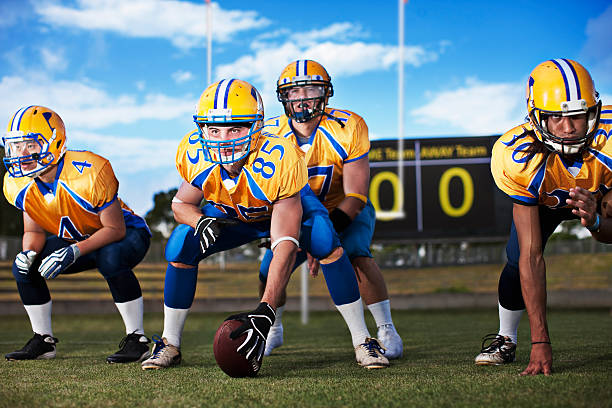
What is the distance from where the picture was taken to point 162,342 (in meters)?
2.77

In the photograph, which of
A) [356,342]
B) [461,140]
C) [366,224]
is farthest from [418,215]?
[356,342]

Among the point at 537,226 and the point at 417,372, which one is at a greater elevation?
the point at 537,226

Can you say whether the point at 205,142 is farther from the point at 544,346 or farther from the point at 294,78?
the point at 544,346

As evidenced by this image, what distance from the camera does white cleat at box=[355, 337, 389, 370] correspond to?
259cm

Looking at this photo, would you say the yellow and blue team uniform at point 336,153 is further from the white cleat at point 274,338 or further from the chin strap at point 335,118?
the white cleat at point 274,338

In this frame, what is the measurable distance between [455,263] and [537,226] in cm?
842

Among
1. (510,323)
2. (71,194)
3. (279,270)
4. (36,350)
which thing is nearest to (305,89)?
(279,270)

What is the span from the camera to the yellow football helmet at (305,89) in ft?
10.8

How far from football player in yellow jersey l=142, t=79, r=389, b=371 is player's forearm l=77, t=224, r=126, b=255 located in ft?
1.56

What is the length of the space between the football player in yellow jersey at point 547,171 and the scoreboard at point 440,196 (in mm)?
5366

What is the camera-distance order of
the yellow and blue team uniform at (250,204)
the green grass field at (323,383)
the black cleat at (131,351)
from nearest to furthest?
1. the green grass field at (323,383)
2. the yellow and blue team uniform at (250,204)
3. the black cleat at (131,351)

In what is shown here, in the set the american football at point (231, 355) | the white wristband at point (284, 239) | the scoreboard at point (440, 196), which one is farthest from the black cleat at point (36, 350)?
the scoreboard at point (440, 196)

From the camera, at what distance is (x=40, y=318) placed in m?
3.30

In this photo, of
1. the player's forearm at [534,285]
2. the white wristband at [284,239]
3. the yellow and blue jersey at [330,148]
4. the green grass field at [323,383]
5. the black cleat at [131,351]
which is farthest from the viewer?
the yellow and blue jersey at [330,148]
